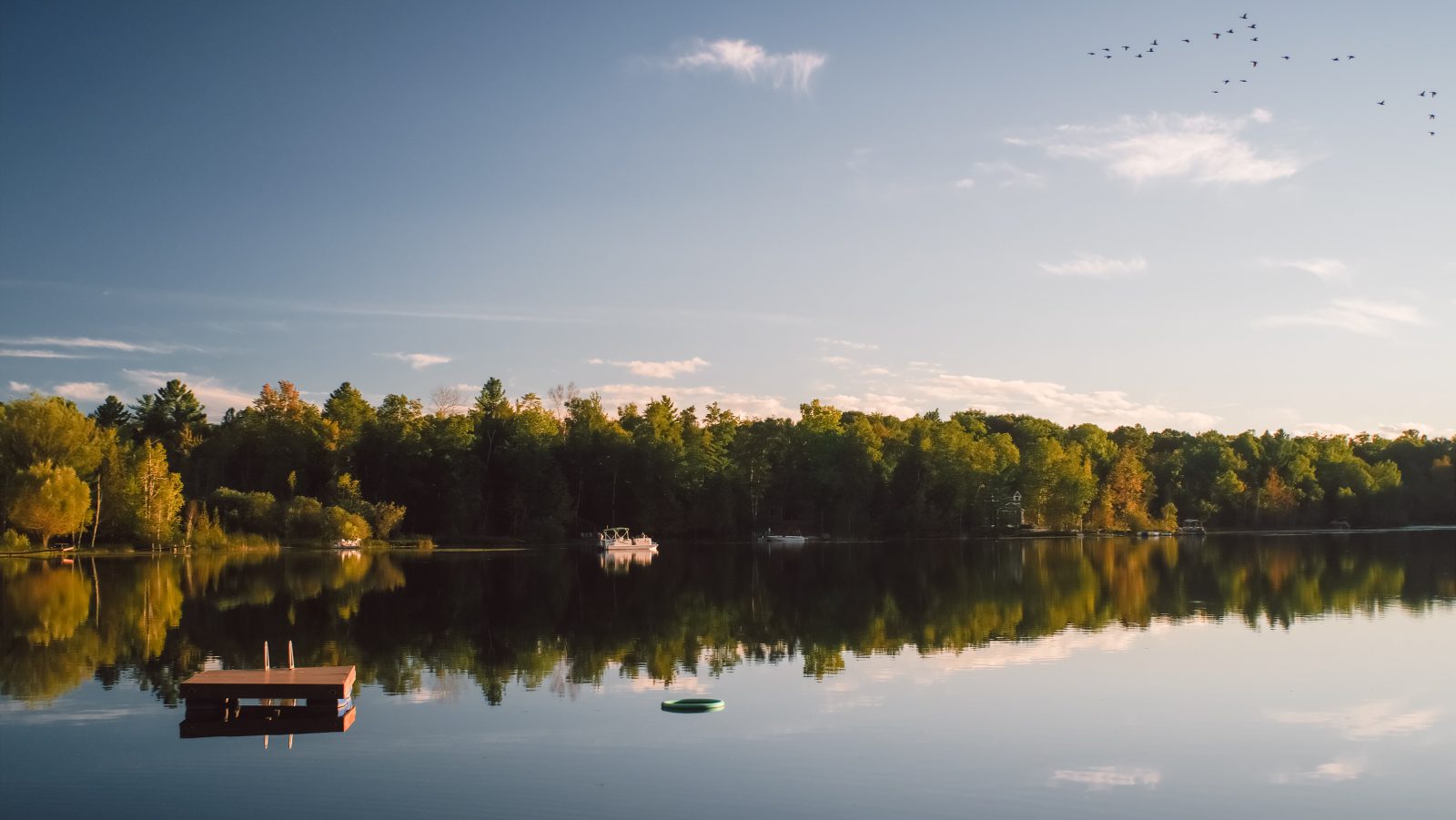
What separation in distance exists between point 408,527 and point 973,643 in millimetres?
70486

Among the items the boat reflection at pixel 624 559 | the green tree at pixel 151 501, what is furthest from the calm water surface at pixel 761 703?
the green tree at pixel 151 501

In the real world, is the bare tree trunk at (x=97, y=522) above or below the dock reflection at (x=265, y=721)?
above

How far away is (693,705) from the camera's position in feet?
62.0

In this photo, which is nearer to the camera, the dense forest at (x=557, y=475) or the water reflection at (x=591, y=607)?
the water reflection at (x=591, y=607)

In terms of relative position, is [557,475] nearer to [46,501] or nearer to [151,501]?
[151,501]

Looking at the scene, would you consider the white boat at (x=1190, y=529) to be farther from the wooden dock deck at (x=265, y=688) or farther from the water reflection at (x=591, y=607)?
the wooden dock deck at (x=265, y=688)

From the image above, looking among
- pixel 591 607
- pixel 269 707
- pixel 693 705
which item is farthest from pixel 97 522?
pixel 693 705

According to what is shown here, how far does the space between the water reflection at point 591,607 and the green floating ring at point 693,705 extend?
3120 millimetres

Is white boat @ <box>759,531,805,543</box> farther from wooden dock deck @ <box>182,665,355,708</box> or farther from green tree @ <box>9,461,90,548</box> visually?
wooden dock deck @ <box>182,665,355,708</box>

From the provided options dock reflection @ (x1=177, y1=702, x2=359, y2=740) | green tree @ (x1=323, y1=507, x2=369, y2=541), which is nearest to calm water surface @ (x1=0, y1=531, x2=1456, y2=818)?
dock reflection @ (x1=177, y1=702, x2=359, y2=740)

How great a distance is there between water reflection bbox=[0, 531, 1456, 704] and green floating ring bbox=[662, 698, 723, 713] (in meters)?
3.12

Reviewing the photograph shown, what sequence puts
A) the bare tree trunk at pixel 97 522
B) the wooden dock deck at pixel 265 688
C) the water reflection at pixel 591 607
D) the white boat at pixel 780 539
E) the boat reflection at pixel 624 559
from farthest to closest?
the white boat at pixel 780 539 < the bare tree trunk at pixel 97 522 < the boat reflection at pixel 624 559 < the water reflection at pixel 591 607 < the wooden dock deck at pixel 265 688

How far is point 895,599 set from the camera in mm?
38562

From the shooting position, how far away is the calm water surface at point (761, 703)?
549 inches
